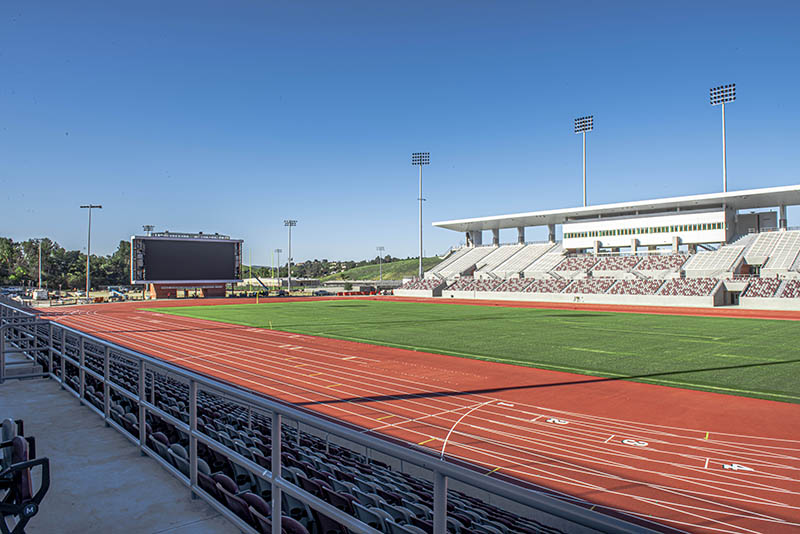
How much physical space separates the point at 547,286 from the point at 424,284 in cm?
1750

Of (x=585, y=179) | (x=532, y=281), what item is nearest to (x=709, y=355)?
(x=532, y=281)

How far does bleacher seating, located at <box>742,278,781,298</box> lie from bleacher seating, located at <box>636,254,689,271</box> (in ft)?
25.6

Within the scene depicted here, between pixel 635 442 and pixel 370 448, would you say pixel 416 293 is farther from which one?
pixel 370 448

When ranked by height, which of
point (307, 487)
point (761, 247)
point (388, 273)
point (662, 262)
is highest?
point (761, 247)

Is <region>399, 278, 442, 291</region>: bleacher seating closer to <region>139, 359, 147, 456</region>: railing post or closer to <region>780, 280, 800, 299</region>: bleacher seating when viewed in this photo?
<region>780, 280, 800, 299</region>: bleacher seating

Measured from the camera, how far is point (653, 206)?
53.2 metres

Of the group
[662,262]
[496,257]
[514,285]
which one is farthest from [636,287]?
[496,257]

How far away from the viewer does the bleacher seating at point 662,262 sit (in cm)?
4884

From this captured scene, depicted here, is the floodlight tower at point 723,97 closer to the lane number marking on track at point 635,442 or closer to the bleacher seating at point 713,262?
the bleacher seating at point 713,262

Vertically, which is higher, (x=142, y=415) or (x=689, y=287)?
(x=689, y=287)

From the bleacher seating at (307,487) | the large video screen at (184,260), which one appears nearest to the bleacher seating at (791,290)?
the bleacher seating at (307,487)

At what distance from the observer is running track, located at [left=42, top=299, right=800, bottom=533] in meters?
6.59

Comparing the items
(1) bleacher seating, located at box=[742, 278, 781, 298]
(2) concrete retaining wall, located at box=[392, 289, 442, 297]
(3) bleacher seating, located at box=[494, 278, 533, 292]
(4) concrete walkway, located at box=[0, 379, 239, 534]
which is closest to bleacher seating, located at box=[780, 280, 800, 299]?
(1) bleacher seating, located at box=[742, 278, 781, 298]

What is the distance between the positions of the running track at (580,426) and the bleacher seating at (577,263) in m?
41.9
